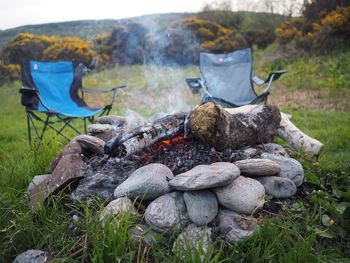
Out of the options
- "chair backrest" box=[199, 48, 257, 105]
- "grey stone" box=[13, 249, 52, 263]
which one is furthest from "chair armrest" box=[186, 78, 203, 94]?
"grey stone" box=[13, 249, 52, 263]

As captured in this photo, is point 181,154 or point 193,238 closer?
point 193,238

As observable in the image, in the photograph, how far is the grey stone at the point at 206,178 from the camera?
1700 millimetres

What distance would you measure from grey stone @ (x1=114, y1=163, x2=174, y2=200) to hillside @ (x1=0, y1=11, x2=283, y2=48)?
598 centimetres

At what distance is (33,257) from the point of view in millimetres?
1585

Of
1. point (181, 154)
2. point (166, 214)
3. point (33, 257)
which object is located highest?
point (181, 154)

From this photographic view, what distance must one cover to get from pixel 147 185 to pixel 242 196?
1.63 ft

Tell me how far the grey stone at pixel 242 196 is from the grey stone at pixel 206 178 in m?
0.06

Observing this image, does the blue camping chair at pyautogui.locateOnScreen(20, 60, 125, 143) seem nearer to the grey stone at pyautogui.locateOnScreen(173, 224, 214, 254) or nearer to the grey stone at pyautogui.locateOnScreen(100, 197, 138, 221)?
the grey stone at pyautogui.locateOnScreen(100, 197, 138, 221)

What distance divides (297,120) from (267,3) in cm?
875

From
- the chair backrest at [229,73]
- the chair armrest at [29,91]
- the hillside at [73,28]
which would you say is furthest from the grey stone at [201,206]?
the hillside at [73,28]

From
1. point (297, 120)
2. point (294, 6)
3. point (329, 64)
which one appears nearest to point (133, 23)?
point (294, 6)

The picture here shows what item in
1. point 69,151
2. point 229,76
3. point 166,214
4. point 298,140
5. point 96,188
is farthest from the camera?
point 229,76

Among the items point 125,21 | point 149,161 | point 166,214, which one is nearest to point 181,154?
point 149,161

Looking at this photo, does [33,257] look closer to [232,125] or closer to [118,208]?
[118,208]
